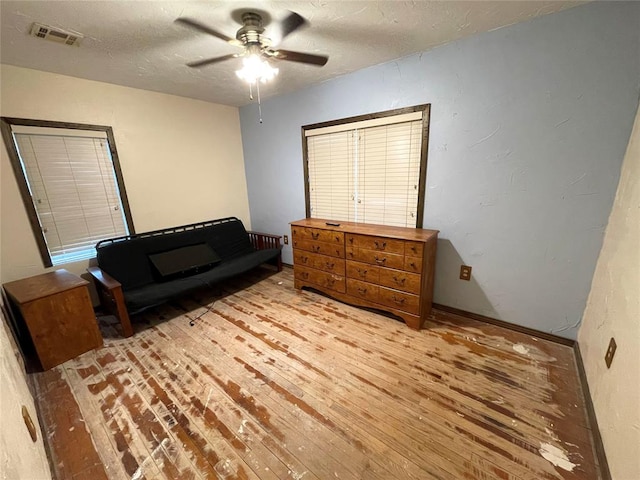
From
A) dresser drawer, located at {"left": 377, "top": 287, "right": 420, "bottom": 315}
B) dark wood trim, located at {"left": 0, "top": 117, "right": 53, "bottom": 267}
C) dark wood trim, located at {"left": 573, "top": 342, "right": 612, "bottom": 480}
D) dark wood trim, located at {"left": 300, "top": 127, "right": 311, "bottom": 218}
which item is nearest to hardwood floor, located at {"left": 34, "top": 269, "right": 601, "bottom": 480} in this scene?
dark wood trim, located at {"left": 573, "top": 342, "right": 612, "bottom": 480}

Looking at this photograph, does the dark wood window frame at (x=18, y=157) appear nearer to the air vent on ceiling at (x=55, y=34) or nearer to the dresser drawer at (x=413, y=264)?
the air vent on ceiling at (x=55, y=34)

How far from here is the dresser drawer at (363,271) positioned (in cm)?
242

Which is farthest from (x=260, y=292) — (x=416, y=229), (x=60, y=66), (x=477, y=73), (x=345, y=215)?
(x=477, y=73)

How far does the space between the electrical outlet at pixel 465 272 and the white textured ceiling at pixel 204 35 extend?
1.84 metres

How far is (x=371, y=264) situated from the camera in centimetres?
242

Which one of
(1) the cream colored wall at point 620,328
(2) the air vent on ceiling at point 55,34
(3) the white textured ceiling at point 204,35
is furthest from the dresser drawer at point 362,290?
(2) the air vent on ceiling at point 55,34

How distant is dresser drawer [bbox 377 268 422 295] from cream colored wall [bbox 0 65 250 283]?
2.54m

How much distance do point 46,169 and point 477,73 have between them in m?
3.75

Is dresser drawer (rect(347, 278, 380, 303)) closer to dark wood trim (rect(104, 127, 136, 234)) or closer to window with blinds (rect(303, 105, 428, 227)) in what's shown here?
window with blinds (rect(303, 105, 428, 227))

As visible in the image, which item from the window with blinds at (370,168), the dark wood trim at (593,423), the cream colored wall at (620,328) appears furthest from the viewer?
the window with blinds at (370,168)

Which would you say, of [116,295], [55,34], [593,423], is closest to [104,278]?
[116,295]

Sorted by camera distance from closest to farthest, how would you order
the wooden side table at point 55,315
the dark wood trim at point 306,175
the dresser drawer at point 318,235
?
the wooden side table at point 55,315, the dresser drawer at point 318,235, the dark wood trim at point 306,175

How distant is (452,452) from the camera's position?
Answer: 51.2 inches

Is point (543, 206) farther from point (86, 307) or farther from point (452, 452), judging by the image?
point (86, 307)
